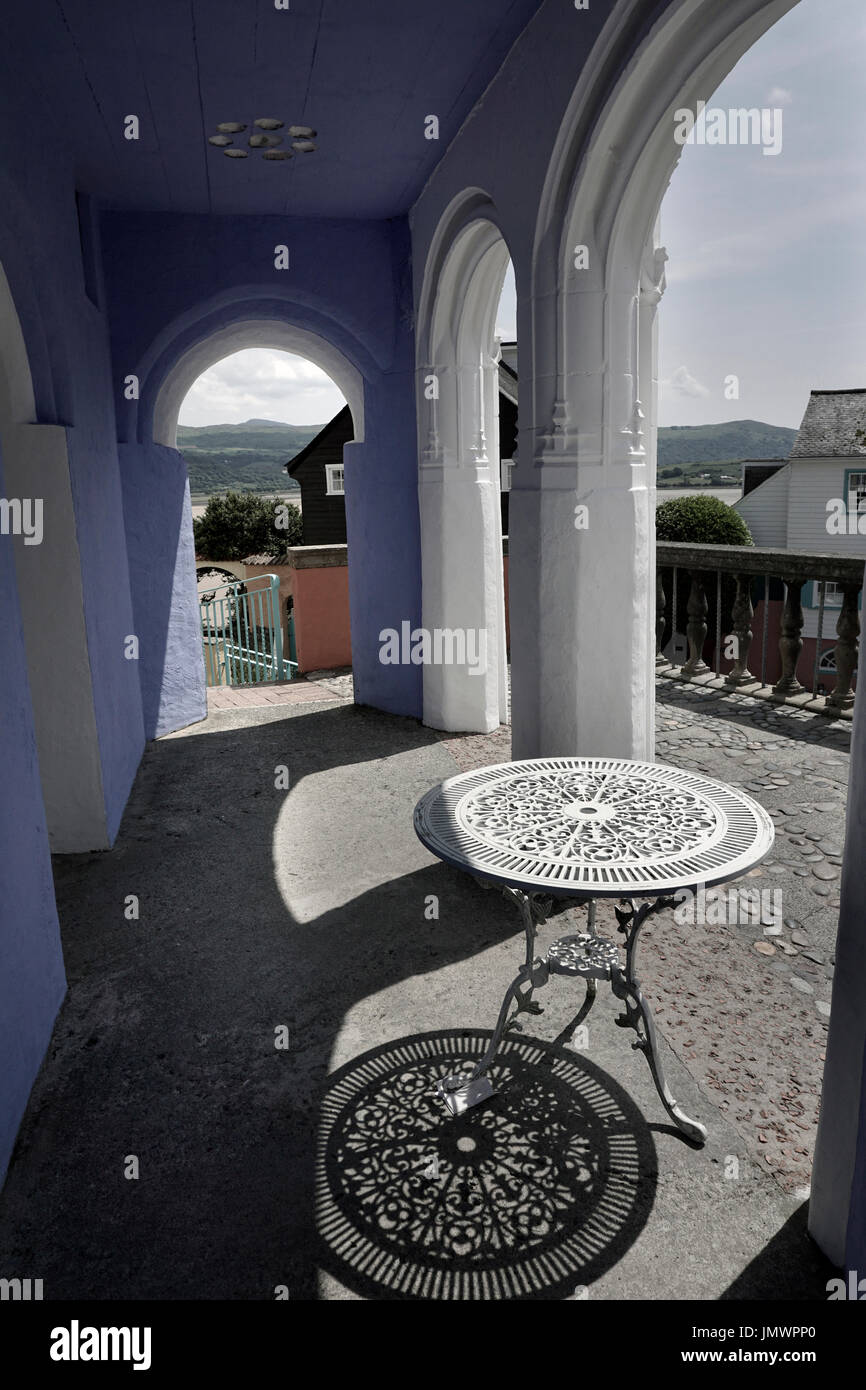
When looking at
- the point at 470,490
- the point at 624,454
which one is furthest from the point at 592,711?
the point at 470,490

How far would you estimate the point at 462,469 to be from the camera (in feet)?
22.0

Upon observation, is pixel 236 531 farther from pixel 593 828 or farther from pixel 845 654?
pixel 593 828

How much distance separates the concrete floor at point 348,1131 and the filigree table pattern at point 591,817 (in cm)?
86

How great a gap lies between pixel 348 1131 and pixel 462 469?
487cm

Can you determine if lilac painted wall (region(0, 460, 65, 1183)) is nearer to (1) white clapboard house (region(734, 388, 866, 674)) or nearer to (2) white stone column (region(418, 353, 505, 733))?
(2) white stone column (region(418, 353, 505, 733))

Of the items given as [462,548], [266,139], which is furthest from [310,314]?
[462,548]

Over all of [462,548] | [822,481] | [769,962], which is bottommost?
[769,962]

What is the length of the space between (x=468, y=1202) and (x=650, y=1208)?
501 millimetres

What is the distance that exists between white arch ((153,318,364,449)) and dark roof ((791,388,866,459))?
17.6 metres

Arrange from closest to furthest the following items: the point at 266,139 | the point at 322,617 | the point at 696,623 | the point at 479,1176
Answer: the point at 479,1176 → the point at 266,139 → the point at 696,623 → the point at 322,617

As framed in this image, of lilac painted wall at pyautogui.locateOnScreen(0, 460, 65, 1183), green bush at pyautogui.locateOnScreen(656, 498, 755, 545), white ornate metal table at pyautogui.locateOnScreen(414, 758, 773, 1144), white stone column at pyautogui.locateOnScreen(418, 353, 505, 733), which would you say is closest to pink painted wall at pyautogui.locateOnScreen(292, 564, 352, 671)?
white stone column at pyautogui.locateOnScreen(418, 353, 505, 733)

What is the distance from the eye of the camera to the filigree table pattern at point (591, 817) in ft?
9.10

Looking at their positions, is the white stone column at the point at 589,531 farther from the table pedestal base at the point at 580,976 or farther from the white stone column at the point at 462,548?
the white stone column at the point at 462,548

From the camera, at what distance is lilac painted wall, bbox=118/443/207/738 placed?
283 inches
